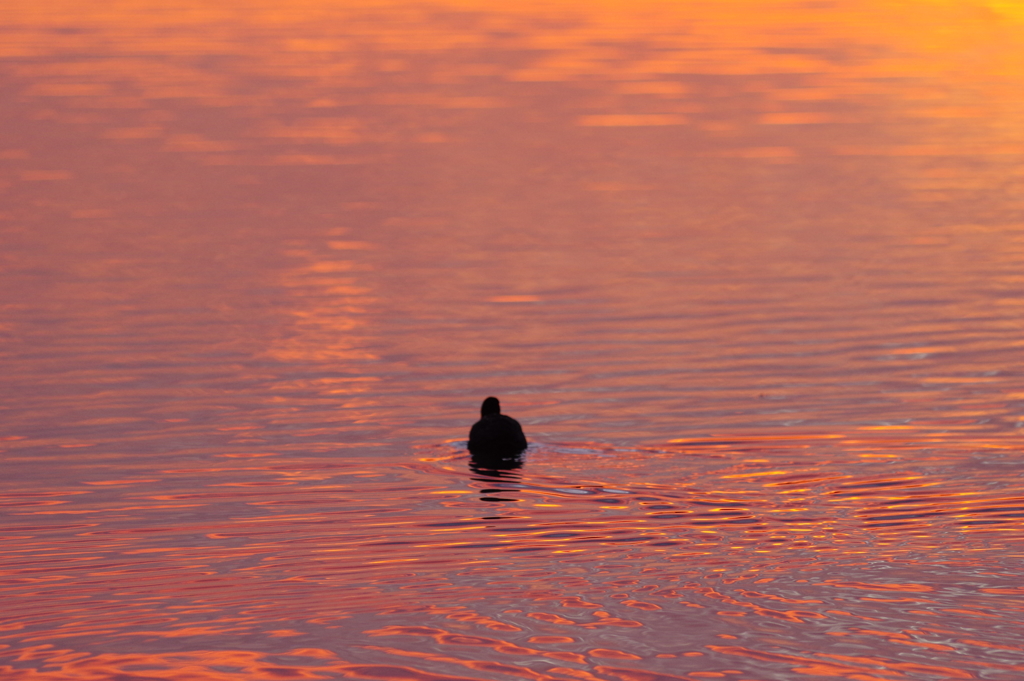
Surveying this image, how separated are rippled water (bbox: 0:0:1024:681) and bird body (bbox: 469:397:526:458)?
252 millimetres

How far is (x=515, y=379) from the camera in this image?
1950cm

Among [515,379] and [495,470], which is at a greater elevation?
[515,379]

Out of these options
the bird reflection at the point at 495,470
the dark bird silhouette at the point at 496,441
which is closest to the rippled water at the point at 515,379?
the bird reflection at the point at 495,470

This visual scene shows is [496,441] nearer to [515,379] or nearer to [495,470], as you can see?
[495,470]

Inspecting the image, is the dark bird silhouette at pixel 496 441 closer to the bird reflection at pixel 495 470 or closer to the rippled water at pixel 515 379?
the bird reflection at pixel 495 470

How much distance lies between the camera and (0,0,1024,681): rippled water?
37.9 ft

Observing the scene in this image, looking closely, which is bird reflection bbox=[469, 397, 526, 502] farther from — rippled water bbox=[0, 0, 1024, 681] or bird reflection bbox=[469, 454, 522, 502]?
rippled water bbox=[0, 0, 1024, 681]

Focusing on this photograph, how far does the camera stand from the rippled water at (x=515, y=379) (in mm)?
11562

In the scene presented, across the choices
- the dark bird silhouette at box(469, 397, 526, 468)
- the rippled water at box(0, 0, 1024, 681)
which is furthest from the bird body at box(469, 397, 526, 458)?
the rippled water at box(0, 0, 1024, 681)

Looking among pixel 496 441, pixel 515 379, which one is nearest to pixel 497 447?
pixel 496 441

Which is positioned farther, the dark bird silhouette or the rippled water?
the dark bird silhouette

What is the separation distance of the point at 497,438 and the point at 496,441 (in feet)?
0.11

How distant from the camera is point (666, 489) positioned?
14836 millimetres

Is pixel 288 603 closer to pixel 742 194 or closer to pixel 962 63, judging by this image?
pixel 742 194
